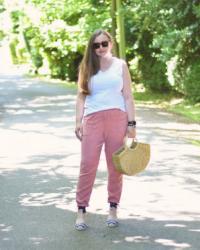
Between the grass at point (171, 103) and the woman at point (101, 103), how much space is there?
935 centimetres

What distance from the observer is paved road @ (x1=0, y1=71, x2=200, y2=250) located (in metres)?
5.44

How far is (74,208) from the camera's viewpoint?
6.56 m

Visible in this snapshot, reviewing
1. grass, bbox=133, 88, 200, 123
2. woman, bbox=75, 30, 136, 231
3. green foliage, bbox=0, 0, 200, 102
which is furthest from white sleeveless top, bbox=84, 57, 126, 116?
green foliage, bbox=0, 0, 200, 102

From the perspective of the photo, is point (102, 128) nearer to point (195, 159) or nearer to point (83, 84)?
point (83, 84)

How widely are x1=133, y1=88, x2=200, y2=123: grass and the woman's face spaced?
9.46 meters

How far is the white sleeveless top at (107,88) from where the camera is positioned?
5523 millimetres

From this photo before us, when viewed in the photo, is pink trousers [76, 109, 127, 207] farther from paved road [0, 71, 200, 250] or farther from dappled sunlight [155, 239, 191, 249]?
dappled sunlight [155, 239, 191, 249]

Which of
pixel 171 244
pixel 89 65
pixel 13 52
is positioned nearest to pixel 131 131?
pixel 89 65

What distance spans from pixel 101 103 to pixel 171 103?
540 inches

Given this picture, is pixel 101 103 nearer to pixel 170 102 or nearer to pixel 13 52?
pixel 170 102

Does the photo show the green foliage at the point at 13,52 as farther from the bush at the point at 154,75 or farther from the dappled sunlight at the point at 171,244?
the dappled sunlight at the point at 171,244

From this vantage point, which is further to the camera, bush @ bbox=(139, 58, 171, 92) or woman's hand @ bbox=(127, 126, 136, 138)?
bush @ bbox=(139, 58, 171, 92)

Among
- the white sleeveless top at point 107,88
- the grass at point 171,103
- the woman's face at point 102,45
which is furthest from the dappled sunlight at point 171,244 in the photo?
the grass at point 171,103

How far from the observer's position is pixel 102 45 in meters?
5.52
